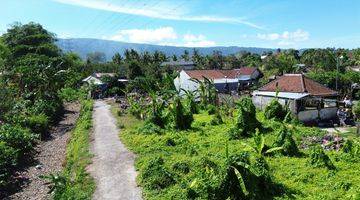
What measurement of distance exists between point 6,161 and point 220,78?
1696 inches

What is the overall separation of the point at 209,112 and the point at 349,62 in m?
54.8

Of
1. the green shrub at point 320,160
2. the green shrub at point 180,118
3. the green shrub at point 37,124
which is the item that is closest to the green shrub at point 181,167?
the green shrub at point 320,160

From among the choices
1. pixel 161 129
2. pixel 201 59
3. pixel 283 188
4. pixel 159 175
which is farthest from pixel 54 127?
pixel 201 59

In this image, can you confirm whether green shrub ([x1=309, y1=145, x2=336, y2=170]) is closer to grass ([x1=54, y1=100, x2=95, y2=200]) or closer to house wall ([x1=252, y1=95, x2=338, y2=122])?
grass ([x1=54, y1=100, x2=95, y2=200])

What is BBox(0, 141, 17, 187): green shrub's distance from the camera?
18.7 metres

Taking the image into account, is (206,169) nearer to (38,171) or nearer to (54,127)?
(38,171)

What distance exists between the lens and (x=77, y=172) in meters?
18.4

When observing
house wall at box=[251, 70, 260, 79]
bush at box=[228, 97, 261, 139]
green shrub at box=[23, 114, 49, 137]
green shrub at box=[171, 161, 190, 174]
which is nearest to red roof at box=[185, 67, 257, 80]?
house wall at box=[251, 70, 260, 79]

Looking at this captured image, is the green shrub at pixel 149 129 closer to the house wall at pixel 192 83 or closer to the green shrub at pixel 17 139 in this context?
the green shrub at pixel 17 139

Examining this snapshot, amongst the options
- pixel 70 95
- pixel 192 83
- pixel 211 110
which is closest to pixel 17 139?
pixel 211 110

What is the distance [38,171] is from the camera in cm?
2086

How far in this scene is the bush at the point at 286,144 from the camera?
20.2m

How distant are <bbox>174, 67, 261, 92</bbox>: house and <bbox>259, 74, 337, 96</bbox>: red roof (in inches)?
Result: 543

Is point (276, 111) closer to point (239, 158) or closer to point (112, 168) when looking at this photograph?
point (112, 168)
